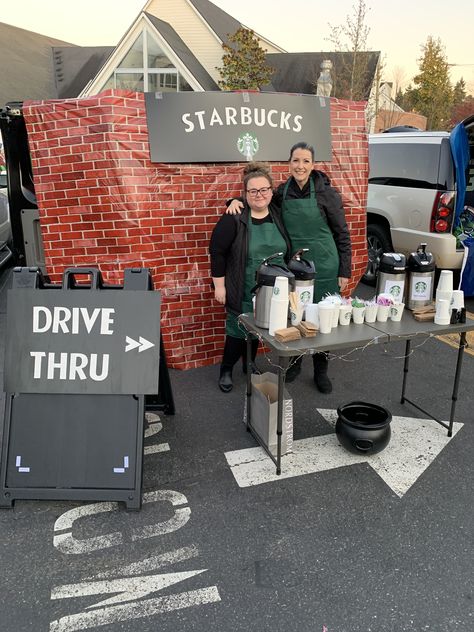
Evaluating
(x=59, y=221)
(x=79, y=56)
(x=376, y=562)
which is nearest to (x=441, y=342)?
(x=376, y=562)

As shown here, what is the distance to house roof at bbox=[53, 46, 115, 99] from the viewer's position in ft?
94.7

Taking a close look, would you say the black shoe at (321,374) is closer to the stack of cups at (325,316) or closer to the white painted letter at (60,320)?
the stack of cups at (325,316)

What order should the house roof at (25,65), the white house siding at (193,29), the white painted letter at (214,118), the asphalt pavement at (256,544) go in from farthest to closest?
the house roof at (25,65)
the white house siding at (193,29)
the white painted letter at (214,118)
the asphalt pavement at (256,544)

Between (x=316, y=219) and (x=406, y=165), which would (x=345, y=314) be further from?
(x=406, y=165)

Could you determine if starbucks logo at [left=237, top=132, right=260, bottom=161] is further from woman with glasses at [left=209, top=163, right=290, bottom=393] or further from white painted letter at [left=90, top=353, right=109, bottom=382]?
white painted letter at [left=90, top=353, right=109, bottom=382]

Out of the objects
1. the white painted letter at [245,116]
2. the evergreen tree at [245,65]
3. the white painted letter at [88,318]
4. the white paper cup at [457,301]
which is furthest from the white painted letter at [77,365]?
the evergreen tree at [245,65]

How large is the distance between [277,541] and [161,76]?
21.0 m

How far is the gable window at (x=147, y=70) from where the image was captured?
19.8 meters

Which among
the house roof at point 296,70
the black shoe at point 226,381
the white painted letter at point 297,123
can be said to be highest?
the house roof at point 296,70

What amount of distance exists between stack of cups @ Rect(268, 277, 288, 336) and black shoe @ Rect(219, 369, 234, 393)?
1400mm

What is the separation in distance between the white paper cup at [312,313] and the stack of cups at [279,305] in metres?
0.18

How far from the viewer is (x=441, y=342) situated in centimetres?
523

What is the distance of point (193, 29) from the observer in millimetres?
23406

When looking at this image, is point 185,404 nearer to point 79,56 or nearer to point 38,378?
point 38,378
